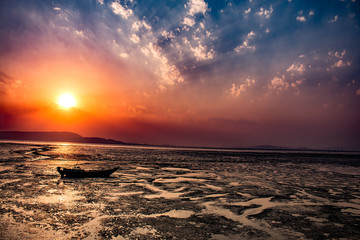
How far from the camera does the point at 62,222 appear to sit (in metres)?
7.48

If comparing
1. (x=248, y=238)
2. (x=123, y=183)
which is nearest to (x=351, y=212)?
(x=248, y=238)

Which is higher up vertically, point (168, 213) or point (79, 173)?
point (79, 173)

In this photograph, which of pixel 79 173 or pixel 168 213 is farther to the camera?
pixel 79 173

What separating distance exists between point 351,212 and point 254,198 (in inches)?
177

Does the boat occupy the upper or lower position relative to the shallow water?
A: upper

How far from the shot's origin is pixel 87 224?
740cm

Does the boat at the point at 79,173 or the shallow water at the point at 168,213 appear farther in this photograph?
the boat at the point at 79,173

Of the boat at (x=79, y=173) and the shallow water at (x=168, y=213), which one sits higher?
the boat at (x=79, y=173)

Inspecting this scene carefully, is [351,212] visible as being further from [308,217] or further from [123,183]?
[123,183]

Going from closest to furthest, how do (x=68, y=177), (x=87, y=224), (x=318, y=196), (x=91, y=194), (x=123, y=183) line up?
(x=87, y=224), (x=91, y=194), (x=318, y=196), (x=123, y=183), (x=68, y=177)

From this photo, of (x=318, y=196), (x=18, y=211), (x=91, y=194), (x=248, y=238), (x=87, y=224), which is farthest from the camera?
(x=318, y=196)

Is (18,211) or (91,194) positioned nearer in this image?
(18,211)

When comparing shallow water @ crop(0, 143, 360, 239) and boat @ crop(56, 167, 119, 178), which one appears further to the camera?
boat @ crop(56, 167, 119, 178)

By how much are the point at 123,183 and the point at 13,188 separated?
663 centimetres
